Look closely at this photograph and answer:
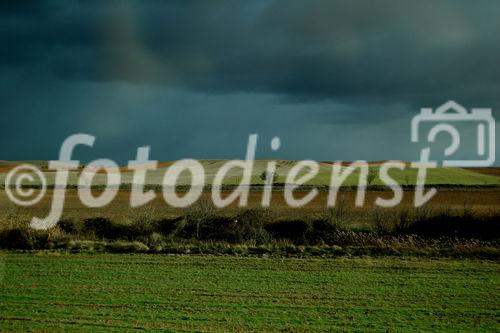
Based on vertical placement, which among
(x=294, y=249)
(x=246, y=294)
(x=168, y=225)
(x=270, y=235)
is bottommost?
(x=246, y=294)

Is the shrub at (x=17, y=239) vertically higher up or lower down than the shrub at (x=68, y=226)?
lower down

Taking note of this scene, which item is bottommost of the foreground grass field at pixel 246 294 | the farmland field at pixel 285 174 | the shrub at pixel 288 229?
the foreground grass field at pixel 246 294

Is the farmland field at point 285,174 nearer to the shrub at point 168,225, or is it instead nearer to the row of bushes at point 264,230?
the row of bushes at point 264,230

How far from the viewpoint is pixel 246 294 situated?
555 inches

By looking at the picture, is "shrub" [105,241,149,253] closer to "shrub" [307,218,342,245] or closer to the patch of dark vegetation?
the patch of dark vegetation

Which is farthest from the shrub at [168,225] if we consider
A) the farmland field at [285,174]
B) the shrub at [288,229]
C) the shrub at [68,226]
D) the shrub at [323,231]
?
the farmland field at [285,174]

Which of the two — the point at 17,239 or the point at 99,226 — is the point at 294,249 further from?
the point at 17,239

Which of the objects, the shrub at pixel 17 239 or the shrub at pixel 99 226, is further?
the shrub at pixel 99 226

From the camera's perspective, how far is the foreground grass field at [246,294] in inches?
459

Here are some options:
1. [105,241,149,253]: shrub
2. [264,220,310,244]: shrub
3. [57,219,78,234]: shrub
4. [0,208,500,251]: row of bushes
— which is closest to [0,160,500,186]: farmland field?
[0,208,500,251]: row of bushes

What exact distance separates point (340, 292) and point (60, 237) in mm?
15561

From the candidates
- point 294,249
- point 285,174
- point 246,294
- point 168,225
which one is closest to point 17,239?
point 168,225

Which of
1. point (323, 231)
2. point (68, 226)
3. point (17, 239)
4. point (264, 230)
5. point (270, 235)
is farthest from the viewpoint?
point (68, 226)

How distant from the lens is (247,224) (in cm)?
2478
